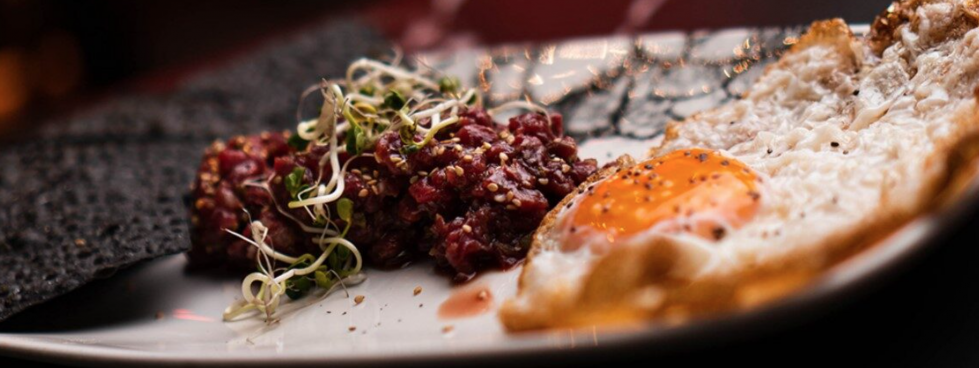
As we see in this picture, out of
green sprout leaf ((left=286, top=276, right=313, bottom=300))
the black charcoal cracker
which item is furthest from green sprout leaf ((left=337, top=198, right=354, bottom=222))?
the black charcoal cracker

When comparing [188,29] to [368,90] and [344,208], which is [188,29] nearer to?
[368,90]

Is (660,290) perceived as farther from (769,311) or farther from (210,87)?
(210,87)

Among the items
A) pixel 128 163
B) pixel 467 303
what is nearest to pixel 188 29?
pixel 128 163

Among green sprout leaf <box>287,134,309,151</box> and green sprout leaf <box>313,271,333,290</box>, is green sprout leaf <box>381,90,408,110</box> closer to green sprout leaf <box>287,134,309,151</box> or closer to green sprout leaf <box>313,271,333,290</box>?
green sprout leaf <box>287,134,309,151</box>

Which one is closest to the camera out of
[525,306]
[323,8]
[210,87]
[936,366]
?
[936,366]

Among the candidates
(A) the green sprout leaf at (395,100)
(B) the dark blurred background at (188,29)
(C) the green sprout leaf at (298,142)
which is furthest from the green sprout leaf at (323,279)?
(B) the dark blurred background at (188,29)

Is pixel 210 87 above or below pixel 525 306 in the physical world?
above

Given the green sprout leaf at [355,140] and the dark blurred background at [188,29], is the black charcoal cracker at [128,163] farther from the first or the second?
the green sprout leaf at [355,140]

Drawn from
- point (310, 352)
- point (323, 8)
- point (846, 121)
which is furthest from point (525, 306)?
point (323, 8)
